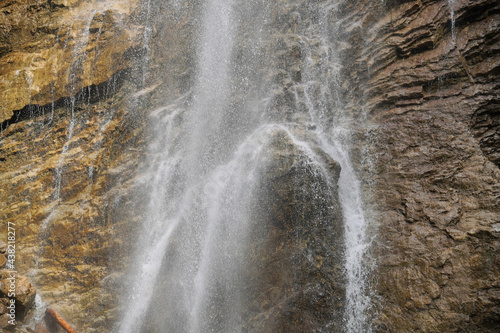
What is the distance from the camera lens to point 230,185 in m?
7.03

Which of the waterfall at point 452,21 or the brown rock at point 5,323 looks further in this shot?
the waterfall at point 452,21

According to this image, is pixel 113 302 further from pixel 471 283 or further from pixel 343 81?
pixel 343 81

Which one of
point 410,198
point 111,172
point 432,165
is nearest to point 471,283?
point 410,198

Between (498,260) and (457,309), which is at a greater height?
(498,260)

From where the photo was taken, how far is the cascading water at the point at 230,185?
6.06m

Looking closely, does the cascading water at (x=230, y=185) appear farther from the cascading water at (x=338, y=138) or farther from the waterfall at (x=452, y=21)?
the waterfall at (x=452, y=21)

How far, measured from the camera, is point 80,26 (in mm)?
9969

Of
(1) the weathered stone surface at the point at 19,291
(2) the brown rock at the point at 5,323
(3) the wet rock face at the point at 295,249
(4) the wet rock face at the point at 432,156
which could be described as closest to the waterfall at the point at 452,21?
(4) the wet rock face at the point at 432,156

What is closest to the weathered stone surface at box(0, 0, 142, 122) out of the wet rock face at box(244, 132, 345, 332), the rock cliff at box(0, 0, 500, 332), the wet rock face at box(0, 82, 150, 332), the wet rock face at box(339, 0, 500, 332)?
the rock cliff at box(0, 0, 500, 332)

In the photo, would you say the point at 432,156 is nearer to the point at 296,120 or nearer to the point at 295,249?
the point at 296,120

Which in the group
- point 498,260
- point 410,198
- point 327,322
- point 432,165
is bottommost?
point 327,322

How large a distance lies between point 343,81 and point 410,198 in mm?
3468

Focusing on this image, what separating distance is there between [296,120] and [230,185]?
2.36 metres

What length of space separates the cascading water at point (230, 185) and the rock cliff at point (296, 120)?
237 millimetres
